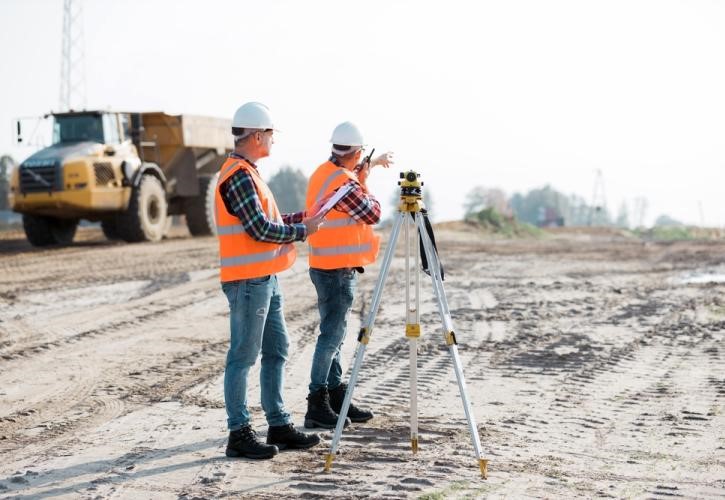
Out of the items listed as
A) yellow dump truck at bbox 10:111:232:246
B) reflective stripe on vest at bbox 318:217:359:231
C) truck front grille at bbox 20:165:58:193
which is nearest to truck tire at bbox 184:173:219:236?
yellow dump truck at bbox 10:111:232:246

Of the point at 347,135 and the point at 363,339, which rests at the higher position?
the point at 347,135

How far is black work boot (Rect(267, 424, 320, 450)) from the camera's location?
5.33 meters

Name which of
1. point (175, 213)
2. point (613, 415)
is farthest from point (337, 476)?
point (175, 213)

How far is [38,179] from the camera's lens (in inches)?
688

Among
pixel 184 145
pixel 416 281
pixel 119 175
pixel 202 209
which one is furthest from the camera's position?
pixel 202 209

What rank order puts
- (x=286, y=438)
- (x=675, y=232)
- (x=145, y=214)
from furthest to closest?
(x=675, y=232) < (x=145, y=214) < (x=286, y=438)

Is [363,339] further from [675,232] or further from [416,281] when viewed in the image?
[675,232]

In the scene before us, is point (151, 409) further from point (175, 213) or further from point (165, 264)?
point (175, 213)

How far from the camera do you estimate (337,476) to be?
15.8ft

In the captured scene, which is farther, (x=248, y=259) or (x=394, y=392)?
(x=394, y=392)

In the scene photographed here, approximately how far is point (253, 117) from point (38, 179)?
1376cm

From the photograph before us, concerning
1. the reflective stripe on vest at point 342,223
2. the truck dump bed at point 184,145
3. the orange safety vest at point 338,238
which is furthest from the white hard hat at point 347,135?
the truck dump bed at point 184,145

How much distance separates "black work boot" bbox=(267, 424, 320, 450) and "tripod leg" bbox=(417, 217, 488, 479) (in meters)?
1.03

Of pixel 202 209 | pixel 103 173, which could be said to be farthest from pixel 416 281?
pixel 202 209
